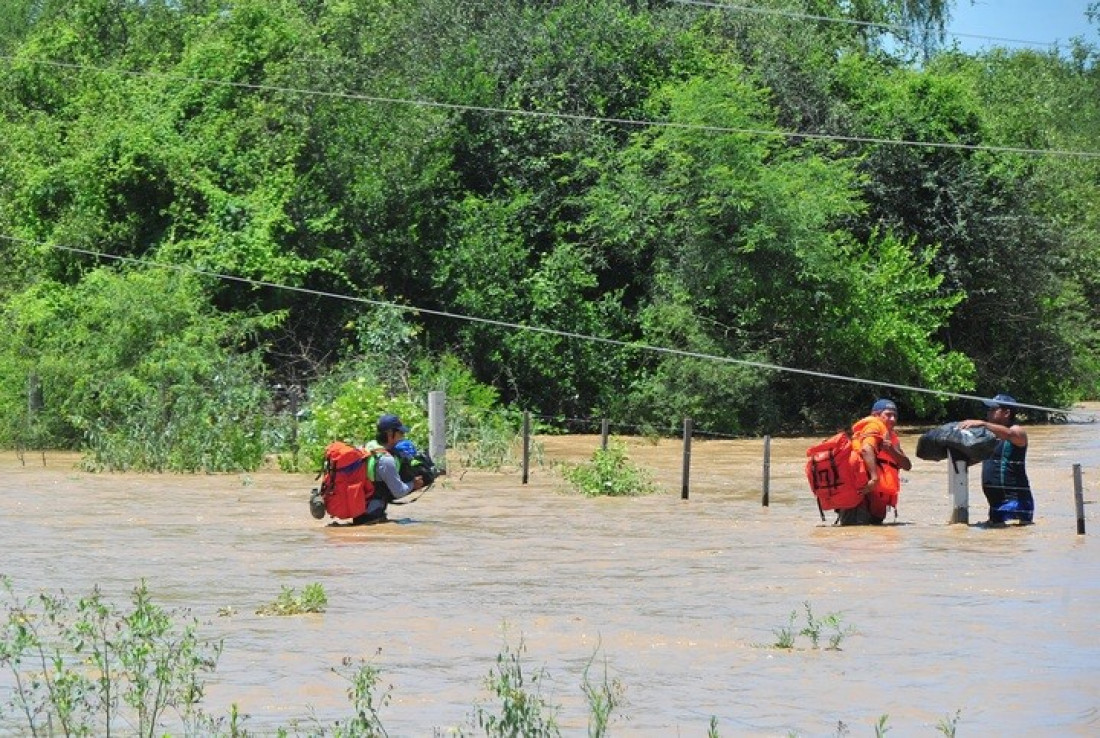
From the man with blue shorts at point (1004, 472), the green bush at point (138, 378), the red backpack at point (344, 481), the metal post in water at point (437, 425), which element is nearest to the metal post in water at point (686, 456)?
the metal post in water at point (437, 425)

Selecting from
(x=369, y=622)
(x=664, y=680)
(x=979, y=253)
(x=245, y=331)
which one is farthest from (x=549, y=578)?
(x=979, y=253)

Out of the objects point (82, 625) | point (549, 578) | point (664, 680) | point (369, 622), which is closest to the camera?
point (82, 625)

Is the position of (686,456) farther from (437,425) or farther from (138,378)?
(138,378)

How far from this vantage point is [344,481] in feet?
62.0

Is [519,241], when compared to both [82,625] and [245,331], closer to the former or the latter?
[245,331]

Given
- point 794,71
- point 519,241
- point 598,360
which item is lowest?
point 598,360

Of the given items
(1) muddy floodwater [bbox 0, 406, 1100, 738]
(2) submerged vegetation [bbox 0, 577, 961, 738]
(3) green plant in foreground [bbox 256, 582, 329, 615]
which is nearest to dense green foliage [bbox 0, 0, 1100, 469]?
(1) muddy floodwater [bbox 0, 406, 1100, 738]

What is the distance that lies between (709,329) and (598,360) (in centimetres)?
217

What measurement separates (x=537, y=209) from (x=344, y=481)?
773 inches

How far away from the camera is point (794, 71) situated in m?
39.6

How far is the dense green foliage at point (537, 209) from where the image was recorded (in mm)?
34625

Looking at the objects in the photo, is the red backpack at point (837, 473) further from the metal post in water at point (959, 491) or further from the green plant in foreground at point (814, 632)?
the green plant in foreground at point (814, 632)

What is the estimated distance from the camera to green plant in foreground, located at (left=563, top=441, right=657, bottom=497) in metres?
23.5

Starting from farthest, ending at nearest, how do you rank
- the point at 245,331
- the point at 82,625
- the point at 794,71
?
the point at 794,71 < the point at 245,331 < the point at 82,625
